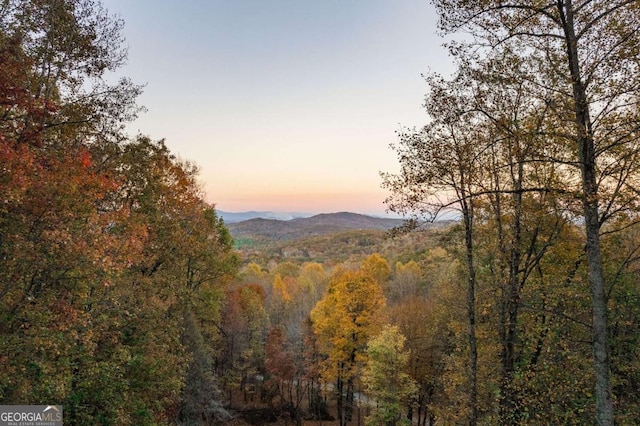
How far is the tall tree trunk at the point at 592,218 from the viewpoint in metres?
5.73

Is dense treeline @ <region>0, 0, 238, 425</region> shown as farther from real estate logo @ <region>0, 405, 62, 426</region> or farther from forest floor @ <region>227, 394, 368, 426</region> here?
forest floor @ <region>227, 394, 368, 426</region>

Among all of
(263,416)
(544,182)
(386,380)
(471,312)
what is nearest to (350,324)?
(386,380)

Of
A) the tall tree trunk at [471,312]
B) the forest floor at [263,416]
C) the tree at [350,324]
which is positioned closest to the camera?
the tall tree trunk at [471,312]

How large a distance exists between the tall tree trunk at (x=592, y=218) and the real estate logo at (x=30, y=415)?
38.6 ft

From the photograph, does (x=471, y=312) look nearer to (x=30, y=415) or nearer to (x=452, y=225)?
(x=452, y=225)

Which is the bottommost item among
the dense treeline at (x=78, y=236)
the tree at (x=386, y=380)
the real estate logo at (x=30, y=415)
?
the tree at (x=386, y=380)

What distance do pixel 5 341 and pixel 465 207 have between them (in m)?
11.6

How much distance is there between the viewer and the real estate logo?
8.11 m

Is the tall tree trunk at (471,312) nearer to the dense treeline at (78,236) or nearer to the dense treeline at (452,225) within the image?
the dense treeline at (452,225)

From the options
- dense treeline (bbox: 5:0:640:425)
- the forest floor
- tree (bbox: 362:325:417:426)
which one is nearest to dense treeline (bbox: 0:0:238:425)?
dense treeline (bbox: 5:0:640:425)

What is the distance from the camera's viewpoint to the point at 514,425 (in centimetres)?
940

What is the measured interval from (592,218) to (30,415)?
1270 cm

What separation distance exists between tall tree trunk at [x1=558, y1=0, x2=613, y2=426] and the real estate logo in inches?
463

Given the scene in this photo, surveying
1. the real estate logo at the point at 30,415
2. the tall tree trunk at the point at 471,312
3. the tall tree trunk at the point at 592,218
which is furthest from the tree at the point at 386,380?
the real estate logo at the point at 30,415
